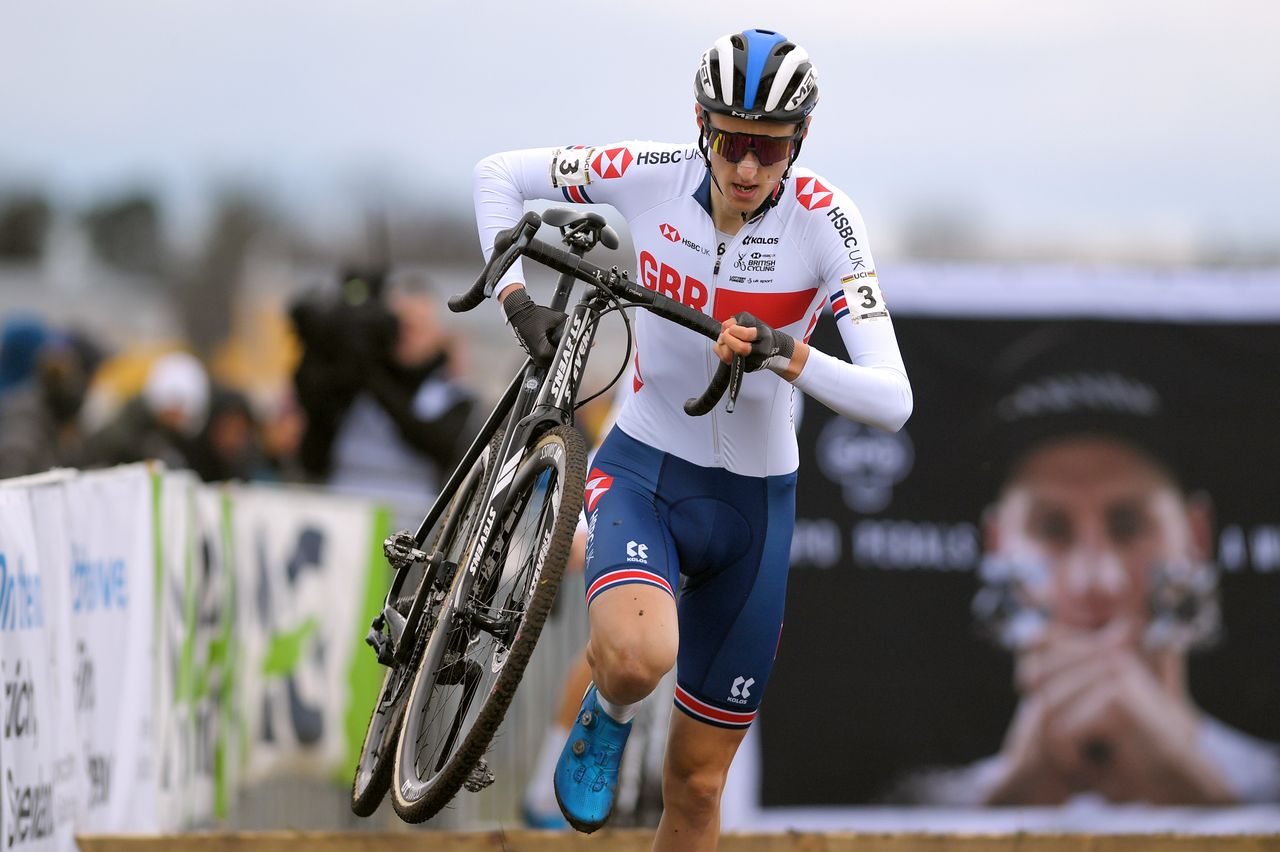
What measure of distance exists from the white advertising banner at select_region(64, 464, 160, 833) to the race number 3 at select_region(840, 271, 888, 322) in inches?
132

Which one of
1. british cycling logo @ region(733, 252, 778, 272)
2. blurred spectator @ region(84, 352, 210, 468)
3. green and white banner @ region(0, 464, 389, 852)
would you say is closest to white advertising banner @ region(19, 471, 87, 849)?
green and white banner @ region(0, 464, 389, 852)

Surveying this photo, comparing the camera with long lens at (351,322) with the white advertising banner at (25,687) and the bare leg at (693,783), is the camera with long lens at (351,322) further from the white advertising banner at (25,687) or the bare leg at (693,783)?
the bare leg at (693,783)

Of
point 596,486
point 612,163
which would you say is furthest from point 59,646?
point 612,163

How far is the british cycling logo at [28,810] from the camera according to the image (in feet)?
20.8

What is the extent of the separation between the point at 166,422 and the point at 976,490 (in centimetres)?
525

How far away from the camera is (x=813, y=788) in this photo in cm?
1088

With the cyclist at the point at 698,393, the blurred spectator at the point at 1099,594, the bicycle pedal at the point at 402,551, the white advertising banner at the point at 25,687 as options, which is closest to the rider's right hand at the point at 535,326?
the cyclist at the point at 698,393

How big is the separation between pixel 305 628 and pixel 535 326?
5.40m

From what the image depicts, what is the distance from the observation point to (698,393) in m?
6.33

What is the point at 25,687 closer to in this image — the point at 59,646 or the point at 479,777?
the point at 59,646

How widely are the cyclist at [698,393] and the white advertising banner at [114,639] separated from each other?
242cm

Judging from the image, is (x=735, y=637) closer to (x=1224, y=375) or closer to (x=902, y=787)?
(x=902, y=787)

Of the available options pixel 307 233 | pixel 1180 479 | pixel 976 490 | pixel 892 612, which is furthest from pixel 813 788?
pixel 307 233

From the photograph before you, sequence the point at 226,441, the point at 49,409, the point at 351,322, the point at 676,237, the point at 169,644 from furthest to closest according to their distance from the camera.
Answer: the point at 226,441
the point at 49,409
the point at 351,322
the point at 169,644
the point at 676,237
